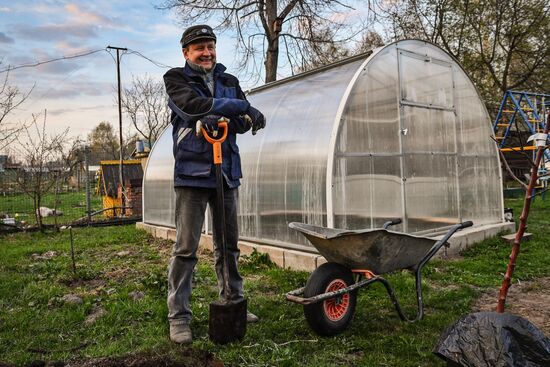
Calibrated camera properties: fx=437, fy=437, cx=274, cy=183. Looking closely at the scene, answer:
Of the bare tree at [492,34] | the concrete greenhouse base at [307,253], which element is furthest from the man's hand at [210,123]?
the bare tree at [492,34]

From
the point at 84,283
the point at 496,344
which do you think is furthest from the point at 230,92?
the point at 84,283

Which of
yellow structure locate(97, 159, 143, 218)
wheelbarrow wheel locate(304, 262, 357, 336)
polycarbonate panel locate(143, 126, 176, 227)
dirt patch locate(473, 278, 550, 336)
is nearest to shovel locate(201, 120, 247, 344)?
wheelbarrow wheel locate(304, 262, 357, 336)

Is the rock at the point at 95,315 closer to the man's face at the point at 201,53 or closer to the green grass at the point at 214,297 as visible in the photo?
the green grass at the point at 214,297

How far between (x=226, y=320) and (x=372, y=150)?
10.9 feet

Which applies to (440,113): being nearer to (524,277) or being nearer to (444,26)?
(524,277)

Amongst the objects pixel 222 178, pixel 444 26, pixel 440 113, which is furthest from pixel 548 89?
pixel 222 178

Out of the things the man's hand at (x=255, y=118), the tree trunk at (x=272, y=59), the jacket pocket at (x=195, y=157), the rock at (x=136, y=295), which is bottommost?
the rock at (x=136, y=295)

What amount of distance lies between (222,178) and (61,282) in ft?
9.78

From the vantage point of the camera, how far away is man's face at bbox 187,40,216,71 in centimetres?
316

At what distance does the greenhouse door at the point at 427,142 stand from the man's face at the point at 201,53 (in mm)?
3552

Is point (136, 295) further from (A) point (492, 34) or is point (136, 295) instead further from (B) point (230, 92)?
(A) point (492, 34)

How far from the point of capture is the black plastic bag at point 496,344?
80.1 inches

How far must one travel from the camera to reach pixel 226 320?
9.59 feet

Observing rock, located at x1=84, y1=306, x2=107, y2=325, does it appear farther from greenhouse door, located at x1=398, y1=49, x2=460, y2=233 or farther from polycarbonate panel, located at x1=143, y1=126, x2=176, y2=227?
polycarbonate panel, located at x1=143, y1=126, x2=176, y2=227
